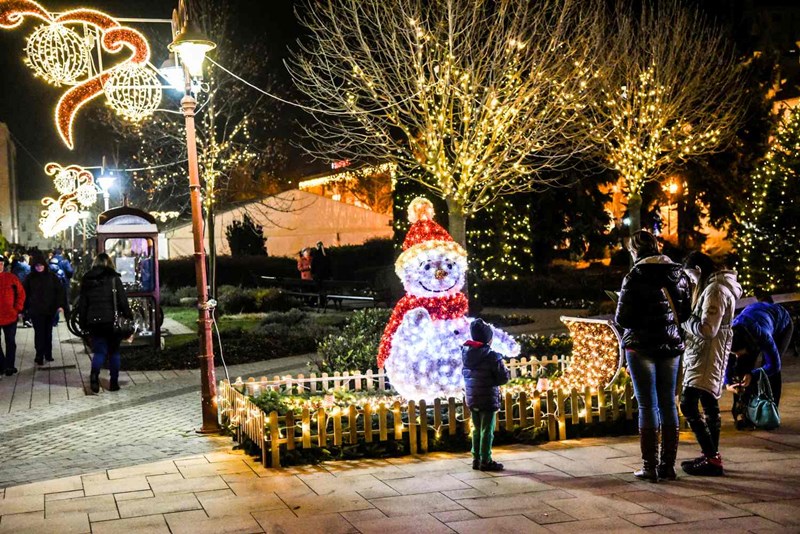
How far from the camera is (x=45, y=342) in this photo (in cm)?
1595

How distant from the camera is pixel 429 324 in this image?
9.18 m

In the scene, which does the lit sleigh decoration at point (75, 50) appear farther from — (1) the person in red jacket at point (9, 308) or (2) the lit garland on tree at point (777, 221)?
(2) the lit garland on tree at point (777, 221)

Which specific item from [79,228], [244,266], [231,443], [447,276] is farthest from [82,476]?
[79,228]

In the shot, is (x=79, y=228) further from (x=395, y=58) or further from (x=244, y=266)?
(x=395, y=58)

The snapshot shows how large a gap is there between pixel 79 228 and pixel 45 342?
1673 inches

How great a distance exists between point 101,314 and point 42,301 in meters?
3.50

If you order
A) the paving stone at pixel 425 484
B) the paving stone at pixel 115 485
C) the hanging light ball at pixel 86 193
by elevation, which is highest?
the hanging light ball at pixel 86 193

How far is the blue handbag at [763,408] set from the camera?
8.67 metres

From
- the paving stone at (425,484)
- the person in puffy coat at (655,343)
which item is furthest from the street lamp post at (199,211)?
the person in puffy coat at (655,343)

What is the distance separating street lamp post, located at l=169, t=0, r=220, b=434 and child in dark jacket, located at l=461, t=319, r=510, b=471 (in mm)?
3339

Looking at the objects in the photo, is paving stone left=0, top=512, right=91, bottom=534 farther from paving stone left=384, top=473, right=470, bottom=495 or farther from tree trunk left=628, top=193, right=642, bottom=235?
tree trunk left=628, top=193, right=642, bottom=235

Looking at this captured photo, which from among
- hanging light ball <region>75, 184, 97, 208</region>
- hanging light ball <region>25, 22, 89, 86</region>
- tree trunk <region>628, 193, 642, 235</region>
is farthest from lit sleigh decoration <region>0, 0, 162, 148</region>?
hanging light ball <region>75, 184, 97, 208</region>

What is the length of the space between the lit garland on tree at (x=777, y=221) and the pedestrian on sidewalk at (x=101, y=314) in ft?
33.6

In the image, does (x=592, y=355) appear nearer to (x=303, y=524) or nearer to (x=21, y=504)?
(x=303, y=524)
